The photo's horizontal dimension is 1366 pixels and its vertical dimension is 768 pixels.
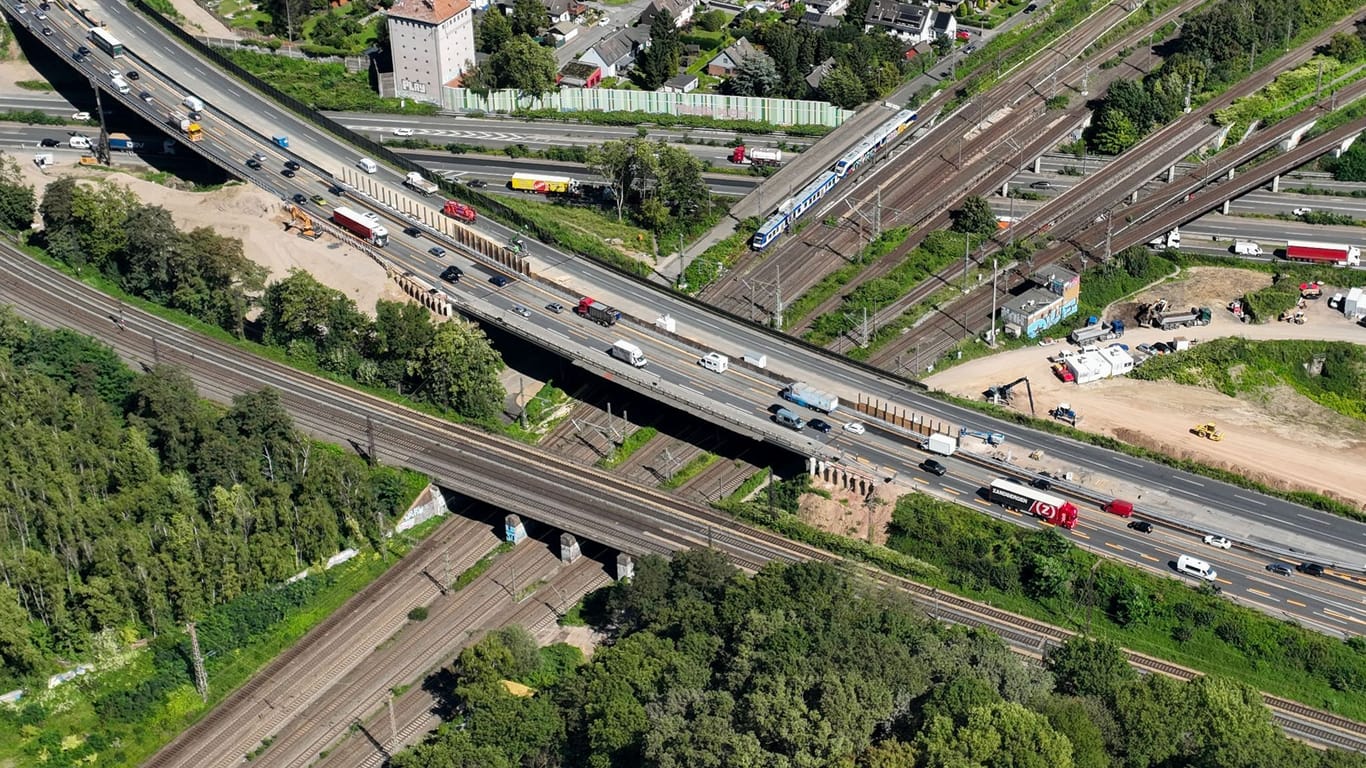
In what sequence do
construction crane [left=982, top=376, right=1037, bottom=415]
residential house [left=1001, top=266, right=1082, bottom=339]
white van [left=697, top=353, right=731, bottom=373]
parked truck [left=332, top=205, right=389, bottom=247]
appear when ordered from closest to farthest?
1. white van [left=697, top=353, right=731, bottom=373]
2. construction crane [left=982, top=376, right=1037, bottom=415]
3. residential house [left=1001, top=266, right=1082, bottom=339]
4. parked truck [left=332, top=205, right=389, bottom=247]

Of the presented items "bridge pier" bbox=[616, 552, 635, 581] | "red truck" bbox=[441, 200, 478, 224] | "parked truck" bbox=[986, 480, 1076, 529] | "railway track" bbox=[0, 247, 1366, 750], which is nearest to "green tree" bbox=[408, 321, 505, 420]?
"railway track" bbox=[0, 247, 1366, 750]

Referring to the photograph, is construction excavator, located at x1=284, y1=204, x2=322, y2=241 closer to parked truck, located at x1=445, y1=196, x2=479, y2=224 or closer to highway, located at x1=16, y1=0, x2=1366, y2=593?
highway, located at x1=16, y1=0, x2=1366, y2=593

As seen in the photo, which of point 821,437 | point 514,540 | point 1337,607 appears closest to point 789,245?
point 821,437

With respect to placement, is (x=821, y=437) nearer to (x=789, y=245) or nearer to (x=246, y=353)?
(x=789, y=245)

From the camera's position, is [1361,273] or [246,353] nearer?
[246,353]

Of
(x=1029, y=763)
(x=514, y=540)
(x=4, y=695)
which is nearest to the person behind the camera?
(x=1029, y=763)
